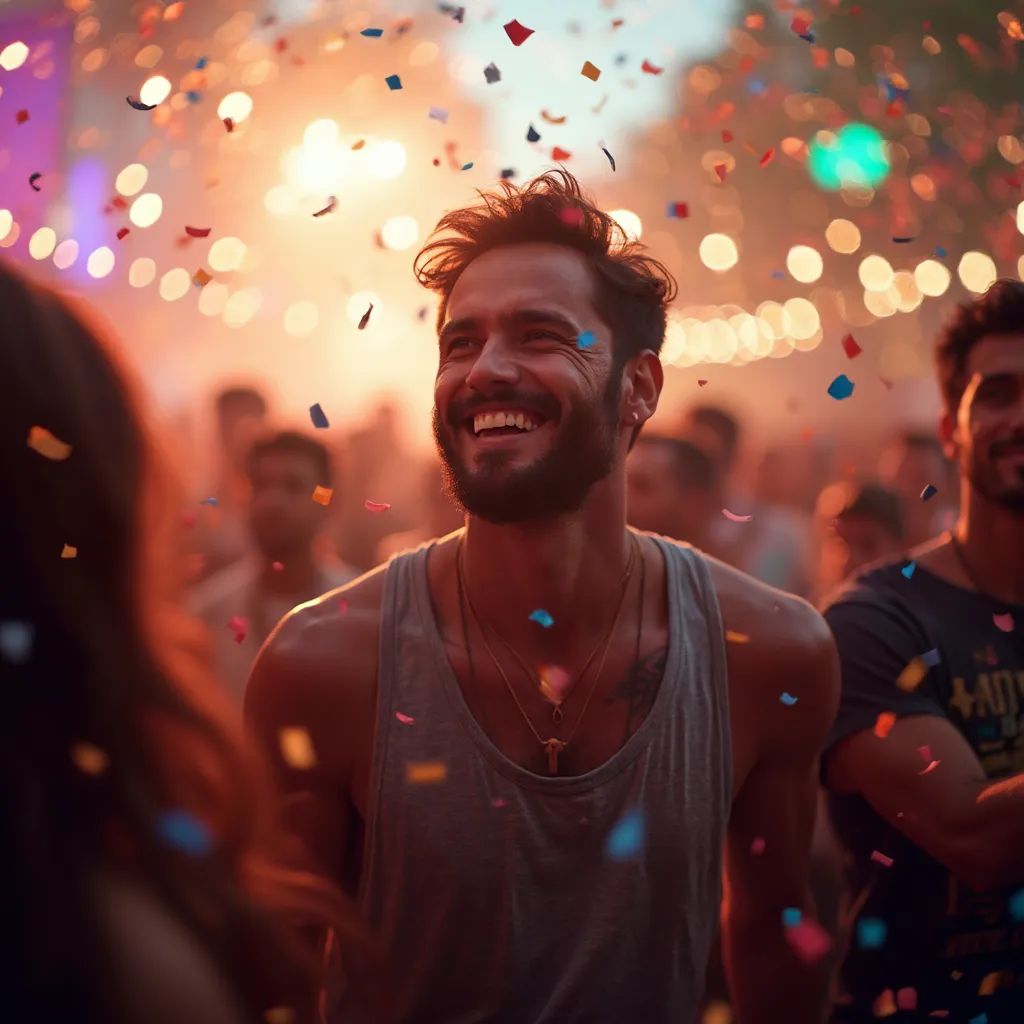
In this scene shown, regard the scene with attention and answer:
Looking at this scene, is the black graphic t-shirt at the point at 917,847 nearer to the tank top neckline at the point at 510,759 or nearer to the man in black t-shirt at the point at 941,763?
the man in black t-shirt at the point at 941,763

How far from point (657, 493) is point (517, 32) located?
9.57ft

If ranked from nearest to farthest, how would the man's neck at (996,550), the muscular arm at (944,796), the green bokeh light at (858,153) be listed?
the muscular arm at (944,796)
the man's neck at (996,550)
the green bokeh light at (858,153)

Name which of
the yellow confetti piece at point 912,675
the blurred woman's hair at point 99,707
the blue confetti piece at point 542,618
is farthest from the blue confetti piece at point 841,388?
the blurred woman's hair at point 99,707

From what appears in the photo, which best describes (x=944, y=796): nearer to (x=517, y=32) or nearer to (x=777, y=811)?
(x=777, y=811)

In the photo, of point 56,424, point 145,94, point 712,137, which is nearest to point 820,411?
point 712,137

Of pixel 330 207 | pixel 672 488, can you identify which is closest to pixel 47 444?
pixel 330 207

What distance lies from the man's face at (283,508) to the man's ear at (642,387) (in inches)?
102

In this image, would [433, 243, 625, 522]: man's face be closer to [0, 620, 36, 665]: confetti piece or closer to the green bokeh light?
[0, 620, 36, 665]: confetti piece

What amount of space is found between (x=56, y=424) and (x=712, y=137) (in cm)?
2030

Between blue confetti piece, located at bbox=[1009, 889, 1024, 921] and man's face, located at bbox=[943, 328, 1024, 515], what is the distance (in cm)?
108

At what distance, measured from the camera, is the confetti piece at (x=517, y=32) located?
327 centimetres

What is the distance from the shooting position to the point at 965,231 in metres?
16.6

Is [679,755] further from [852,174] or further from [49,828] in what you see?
[852,174]

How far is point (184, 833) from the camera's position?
1.41m
